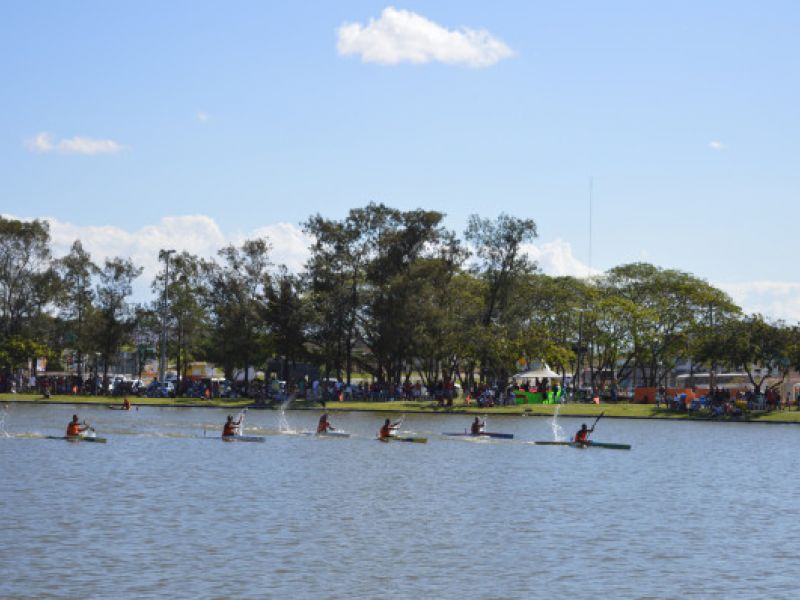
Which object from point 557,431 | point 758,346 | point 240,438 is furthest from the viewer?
point 758,346

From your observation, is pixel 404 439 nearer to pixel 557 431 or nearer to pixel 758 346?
pixel 557 431

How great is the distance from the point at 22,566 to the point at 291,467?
2516 cm

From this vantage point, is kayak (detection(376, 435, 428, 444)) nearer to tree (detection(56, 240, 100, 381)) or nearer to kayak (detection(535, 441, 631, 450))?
kayak (detection(535, 441, 631, 450))

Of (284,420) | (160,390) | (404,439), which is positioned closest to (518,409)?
(284,420)

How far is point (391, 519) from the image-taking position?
37.0m

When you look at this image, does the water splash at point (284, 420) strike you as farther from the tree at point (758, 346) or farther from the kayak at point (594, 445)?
the tree at point (758, 346)

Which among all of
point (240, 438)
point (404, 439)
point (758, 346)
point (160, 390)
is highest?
point (758, 346)

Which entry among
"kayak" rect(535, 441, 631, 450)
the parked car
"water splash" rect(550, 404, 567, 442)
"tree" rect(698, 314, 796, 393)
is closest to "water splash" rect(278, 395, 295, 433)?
"water splash" rect(550, 404, 567, 442)

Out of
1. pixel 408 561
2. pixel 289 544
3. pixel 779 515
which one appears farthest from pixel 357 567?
pixel 779 515

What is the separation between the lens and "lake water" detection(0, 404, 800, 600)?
27.0m

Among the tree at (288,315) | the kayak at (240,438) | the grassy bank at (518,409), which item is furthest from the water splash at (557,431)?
the tree at (288,315)

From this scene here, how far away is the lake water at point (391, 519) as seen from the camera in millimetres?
26969

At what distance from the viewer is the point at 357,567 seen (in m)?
28.6

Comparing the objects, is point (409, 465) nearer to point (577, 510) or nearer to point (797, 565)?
point (577, 510)
